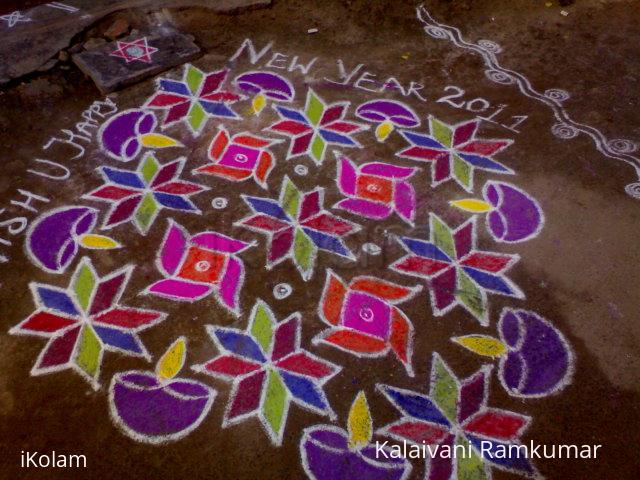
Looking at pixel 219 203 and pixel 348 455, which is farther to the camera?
pixel 219 203

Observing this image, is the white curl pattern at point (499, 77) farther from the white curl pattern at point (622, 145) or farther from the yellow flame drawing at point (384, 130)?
the yellow flame drawing at point (384, 130)

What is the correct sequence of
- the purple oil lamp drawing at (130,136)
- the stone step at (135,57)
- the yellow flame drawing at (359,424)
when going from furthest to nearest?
the stone step at (135,57) < the purple oil lamp drawing at (130,136) < the yellow flame drawing at (359,424)

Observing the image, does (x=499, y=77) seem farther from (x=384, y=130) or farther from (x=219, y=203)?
(x=219, y=203)

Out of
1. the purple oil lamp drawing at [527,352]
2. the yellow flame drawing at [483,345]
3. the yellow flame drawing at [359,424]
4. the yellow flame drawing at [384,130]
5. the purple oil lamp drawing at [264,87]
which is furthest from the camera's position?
the purple oil lamp drawing at [264,87]

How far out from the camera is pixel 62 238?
4242mm

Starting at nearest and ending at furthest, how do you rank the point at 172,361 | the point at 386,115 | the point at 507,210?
the point at 172,361, the point at 507,210, the point at 386,115

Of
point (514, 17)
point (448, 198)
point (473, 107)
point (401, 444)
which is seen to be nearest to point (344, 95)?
point (473, 107)

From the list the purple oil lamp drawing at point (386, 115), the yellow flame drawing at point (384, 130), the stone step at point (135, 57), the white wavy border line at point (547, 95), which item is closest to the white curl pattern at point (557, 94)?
the white wavy border line at point (547, 95)

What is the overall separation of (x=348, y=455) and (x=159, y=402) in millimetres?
1278

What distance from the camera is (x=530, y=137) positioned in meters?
5.02

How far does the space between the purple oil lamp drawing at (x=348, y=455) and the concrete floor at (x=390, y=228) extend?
0.07m

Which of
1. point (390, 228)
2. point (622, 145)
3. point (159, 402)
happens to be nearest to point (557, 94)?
point (622, 145)

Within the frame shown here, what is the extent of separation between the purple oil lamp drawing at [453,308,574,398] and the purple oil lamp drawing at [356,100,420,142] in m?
2.27

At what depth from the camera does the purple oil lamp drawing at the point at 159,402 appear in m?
3.22
